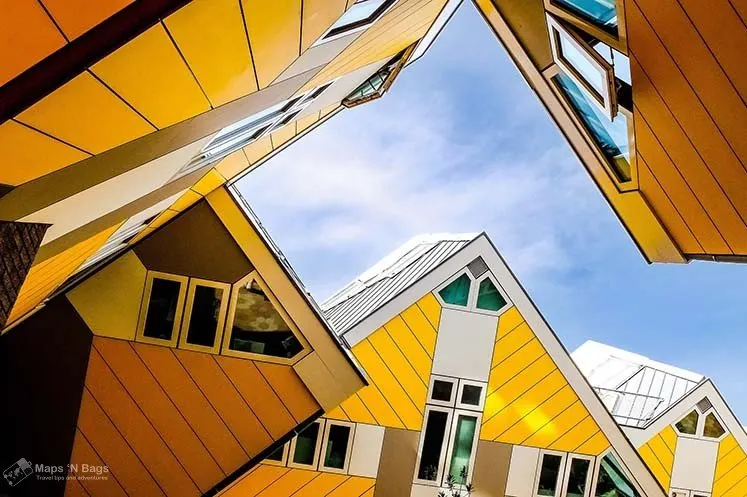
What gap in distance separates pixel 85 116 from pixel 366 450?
6961 mm

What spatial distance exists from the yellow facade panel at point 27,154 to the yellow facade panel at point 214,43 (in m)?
0.56

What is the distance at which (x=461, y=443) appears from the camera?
845 cm

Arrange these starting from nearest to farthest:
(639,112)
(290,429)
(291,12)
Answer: (291,12) → (639,112) → (290,429)

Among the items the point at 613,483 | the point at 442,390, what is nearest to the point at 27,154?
the point at 442,390

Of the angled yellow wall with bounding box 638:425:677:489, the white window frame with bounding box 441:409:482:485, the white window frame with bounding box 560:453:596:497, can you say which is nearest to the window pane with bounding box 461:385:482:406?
the white window frame with bounding box 441:409:482:485

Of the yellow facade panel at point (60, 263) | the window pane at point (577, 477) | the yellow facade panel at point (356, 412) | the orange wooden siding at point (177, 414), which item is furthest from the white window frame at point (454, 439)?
the yellow facade panel at point (60, 263)

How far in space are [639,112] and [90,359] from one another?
6585 millimetres

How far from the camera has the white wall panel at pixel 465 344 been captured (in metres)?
8.59

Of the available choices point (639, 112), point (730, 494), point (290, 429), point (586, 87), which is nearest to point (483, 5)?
point (586, 87)

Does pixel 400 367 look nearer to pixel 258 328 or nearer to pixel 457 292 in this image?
pixel 457 292

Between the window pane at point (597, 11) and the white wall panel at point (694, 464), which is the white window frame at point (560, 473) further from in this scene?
the window pane at point (597, 11)

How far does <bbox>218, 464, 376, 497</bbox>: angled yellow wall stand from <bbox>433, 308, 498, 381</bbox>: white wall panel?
6.01ft

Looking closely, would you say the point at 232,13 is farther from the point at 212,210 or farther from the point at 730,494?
the point at 730,494

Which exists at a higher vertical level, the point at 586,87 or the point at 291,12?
the point at 291,12
